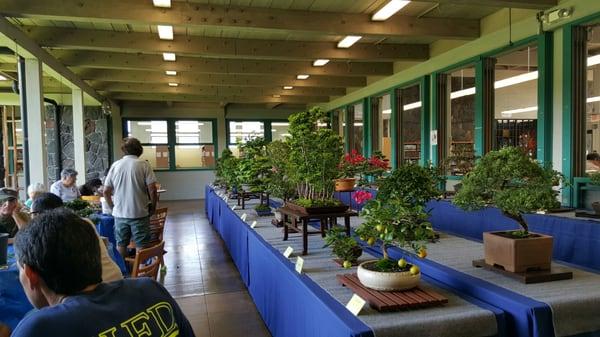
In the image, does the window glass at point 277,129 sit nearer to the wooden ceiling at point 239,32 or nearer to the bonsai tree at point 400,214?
the wooden ceiling at point 239,32

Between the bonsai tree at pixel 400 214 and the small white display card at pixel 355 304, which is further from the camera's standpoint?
the bonsai tree at pixel 400 214

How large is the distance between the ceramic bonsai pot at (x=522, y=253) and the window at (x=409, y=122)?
4823mm

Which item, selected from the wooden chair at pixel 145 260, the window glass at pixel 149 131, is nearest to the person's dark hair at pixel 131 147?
the wooden chair at pixel 145 260

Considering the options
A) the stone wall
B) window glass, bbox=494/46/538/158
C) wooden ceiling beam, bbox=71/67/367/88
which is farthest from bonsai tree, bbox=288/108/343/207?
the stone wall

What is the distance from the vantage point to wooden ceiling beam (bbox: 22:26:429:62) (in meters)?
5.37

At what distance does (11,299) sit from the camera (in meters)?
2.29

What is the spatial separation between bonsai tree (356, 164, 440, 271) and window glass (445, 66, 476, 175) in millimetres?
4551

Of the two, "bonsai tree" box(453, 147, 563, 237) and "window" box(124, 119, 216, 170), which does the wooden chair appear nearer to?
"bonsai tree" box(453, 147, 563, 237)

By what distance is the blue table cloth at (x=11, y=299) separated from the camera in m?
2.26

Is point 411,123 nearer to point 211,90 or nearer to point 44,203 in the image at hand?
point 211,90

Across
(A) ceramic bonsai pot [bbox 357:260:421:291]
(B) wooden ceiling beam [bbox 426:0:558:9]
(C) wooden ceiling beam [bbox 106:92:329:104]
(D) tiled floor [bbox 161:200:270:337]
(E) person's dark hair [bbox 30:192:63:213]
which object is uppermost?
(C) wooden ceiling beam [bbox 106:92:329:104]

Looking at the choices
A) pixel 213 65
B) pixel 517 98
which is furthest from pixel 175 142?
pixel 517 98

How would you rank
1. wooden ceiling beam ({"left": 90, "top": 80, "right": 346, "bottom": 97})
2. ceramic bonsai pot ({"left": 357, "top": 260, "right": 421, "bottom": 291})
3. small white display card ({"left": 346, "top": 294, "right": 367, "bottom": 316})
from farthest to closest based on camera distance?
1. wooden ceiling beam ({"left": 90, "top": 80, "right": 346, "bottom": 97})
2. ceramic bonsai pot ({"left": 357, "top": 260, "right": 421, "bottom": 291})
3. small white display card ({"left": 346, "top": 294, "right": 367, "bottom": 316})

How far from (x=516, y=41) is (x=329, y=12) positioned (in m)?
2.23
